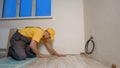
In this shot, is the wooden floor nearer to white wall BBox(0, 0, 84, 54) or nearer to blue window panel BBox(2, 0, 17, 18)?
white wall BBox(0, 0, 84, 54)

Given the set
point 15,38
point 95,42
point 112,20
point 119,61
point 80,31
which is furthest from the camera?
point 80,31

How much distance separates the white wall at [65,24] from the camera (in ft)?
9.65

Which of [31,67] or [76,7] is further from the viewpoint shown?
[76,7]

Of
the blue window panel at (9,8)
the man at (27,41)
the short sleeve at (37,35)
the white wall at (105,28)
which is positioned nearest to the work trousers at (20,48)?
the man at (27,41)

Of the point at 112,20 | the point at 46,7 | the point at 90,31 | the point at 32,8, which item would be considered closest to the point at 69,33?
the point at 90,31

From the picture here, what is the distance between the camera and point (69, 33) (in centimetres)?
297

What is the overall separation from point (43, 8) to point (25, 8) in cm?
43

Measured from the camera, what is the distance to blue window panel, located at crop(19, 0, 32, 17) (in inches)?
121

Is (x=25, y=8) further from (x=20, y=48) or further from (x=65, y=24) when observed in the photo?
(x=20, y=48)

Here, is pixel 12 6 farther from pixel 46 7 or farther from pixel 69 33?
pixel 69 33

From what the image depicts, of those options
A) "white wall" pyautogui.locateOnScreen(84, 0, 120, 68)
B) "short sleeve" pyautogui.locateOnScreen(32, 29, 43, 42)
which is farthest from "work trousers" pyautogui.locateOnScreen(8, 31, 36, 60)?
"white wall" pyautogui.locateOnScreen(84, 0, 120, 68)

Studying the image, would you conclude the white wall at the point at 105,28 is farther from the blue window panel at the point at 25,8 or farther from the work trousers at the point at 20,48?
the blue window panel at the point at 25,8

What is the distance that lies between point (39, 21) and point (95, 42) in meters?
1.38

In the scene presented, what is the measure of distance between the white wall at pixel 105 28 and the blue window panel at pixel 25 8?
141cm
